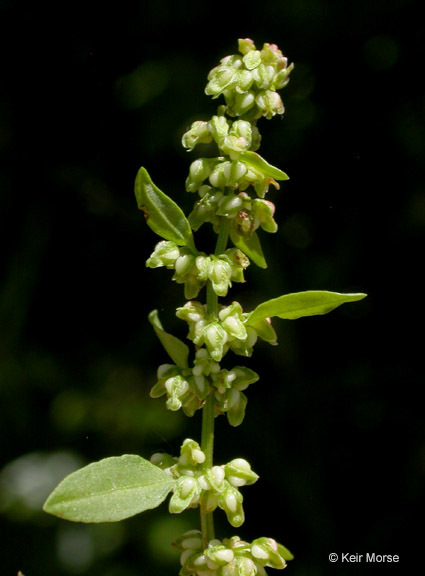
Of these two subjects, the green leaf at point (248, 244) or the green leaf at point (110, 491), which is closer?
the green leaf at point (110, 491)

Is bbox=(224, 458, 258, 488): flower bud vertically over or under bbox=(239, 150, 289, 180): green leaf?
under

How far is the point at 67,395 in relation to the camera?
169 centimetres

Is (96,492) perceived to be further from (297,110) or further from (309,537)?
(297,110)

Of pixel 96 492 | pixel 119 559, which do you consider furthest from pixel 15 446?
pixel 96 492

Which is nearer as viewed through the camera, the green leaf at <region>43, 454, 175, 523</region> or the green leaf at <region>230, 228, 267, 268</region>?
the green leaf at <region>43, 454, 175, 523</region>

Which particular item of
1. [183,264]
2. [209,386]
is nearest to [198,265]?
Result: [183,264]

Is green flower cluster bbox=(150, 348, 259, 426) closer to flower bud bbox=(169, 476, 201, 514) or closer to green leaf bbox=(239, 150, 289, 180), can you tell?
flower bud bbox=(169, 476, 201, 514)

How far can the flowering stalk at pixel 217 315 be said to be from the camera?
0.69 m

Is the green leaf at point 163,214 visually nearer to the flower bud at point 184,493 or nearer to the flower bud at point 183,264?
the flower bud at point 183,264

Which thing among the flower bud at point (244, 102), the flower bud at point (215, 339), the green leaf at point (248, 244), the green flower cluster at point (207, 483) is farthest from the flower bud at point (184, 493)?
the flower bud at point (244, 102)

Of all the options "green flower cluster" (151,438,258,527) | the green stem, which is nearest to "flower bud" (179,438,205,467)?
"green flower cluster" (151,438,258,527)

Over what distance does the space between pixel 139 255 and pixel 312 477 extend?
2.07 feet

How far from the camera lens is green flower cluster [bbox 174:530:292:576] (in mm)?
695

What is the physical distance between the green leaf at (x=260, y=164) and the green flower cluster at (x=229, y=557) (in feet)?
1.15
